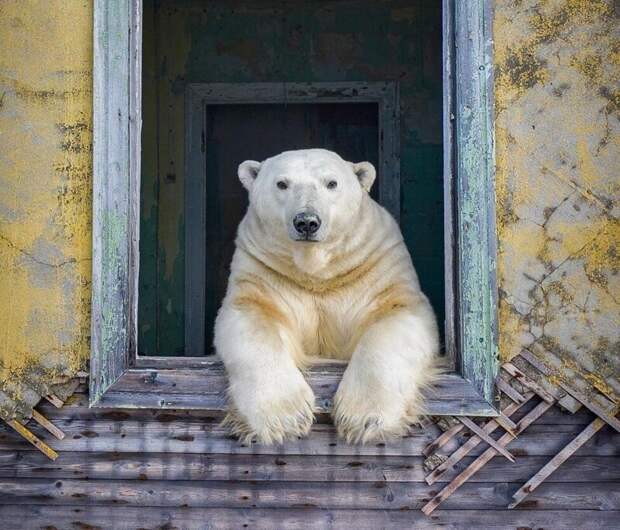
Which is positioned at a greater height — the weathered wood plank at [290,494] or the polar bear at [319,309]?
the polar bear at [319,309]

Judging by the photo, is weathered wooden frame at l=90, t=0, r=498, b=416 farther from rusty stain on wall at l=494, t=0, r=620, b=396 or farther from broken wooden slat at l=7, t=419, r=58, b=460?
broken wooden slat at l=7, t=419, r=58, b=460

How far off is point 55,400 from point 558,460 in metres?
1.81

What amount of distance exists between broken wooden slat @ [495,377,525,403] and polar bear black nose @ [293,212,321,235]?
848mm

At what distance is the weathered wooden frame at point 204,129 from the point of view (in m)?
5.53

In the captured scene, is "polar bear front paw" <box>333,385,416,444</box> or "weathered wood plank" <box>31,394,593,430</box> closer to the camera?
"polar bear front paw" <box>333,385,416,444</box>

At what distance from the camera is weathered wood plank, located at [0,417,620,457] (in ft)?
10.7

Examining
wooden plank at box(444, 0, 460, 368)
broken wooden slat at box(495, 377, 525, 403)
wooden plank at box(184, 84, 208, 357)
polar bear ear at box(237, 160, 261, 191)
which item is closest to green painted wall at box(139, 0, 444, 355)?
wooden plank at box(184, 84, 208, 357)

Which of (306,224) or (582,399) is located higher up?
(306,224)

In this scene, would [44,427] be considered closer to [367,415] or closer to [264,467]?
[264,467]

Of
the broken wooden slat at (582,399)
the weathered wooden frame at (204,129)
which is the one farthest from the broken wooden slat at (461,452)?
the weathered wooden frame at (204,129)

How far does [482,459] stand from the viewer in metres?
3.24

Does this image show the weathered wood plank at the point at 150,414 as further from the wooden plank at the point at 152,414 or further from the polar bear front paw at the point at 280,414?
the polar bear front paw at the point at 280,414

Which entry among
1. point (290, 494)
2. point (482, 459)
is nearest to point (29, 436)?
point (290, 494)

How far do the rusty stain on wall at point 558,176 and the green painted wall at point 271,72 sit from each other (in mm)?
2157
